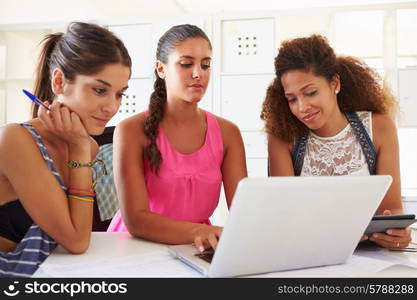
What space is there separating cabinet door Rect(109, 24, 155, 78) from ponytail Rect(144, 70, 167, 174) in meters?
1.88

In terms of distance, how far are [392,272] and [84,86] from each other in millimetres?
832

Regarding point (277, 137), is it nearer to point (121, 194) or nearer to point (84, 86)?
point (121, 194)

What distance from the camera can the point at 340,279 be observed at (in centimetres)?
73

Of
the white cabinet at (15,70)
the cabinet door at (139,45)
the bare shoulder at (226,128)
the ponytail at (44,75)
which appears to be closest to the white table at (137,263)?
the ponytail at (44,75)

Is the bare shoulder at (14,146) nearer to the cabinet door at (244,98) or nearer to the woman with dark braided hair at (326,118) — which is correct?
the woman with dark braided hair at (326,118)

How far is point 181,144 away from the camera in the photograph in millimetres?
1495

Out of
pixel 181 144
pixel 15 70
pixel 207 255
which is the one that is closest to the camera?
pixel 207 255

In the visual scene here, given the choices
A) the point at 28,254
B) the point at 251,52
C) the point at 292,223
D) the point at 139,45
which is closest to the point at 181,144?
the point at 28,254

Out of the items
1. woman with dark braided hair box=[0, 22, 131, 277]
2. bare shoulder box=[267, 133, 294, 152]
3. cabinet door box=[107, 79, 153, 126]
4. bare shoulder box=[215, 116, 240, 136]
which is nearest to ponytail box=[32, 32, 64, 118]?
woman with dark braided hair box=[0, 22, 131, 277]

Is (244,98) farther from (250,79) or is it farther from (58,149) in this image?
(58,149)

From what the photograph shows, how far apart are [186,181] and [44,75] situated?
1.79ft

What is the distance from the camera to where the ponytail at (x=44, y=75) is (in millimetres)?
1253

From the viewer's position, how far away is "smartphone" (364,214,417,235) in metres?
0.92

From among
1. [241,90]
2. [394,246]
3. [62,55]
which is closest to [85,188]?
[62,55]
